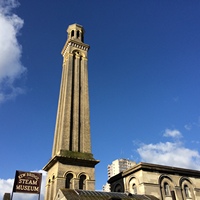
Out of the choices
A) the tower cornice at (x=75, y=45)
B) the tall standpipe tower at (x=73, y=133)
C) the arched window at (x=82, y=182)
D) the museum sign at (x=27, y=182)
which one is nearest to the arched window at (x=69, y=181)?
the tall standpipe tower at (x=73, y=133)

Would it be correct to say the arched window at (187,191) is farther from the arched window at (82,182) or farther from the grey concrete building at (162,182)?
the arched window at (82,182)

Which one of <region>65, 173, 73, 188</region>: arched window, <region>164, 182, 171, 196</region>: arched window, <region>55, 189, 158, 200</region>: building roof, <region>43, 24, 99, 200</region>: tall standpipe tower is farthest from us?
<region>164, 182, 171, 196</region>: arched window

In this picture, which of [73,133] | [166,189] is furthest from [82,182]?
[166,189]

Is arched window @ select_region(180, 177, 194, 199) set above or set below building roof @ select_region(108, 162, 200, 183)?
below

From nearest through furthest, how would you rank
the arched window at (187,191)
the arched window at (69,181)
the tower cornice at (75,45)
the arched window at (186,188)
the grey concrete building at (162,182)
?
the arched window at (69,181) → the grey concrete building at (162,182) → the arched window at (186,188) → the arched window at (187,191) → the tower cornice at (75,45)

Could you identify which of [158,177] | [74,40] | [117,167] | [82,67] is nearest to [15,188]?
[158,177]

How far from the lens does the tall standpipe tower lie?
28172mm

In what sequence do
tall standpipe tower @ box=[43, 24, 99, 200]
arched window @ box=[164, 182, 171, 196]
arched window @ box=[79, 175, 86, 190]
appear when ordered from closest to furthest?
1. tall standpipe tower @ box=[43, 24, 99, 200]
2. arched window @ box=[79, 175, 86, 190]
3. arched window @ box=[164, 182, 171, 196]

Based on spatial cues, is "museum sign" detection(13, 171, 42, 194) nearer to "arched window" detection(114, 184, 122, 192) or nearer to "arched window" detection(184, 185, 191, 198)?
"arched window" detection(114, 184, 122, 192)

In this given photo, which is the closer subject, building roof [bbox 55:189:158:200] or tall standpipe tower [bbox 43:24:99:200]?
building roof [bbox 55:189:158:200]

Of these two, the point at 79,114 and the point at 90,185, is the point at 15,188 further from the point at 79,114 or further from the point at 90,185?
the point at 79,114

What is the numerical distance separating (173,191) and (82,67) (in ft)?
81.6

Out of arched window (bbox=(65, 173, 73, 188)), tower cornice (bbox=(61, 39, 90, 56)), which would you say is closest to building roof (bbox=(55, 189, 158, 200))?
arched window (bbox=(65, 173, 73, 188))

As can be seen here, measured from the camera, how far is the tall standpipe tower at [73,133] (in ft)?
92.4
